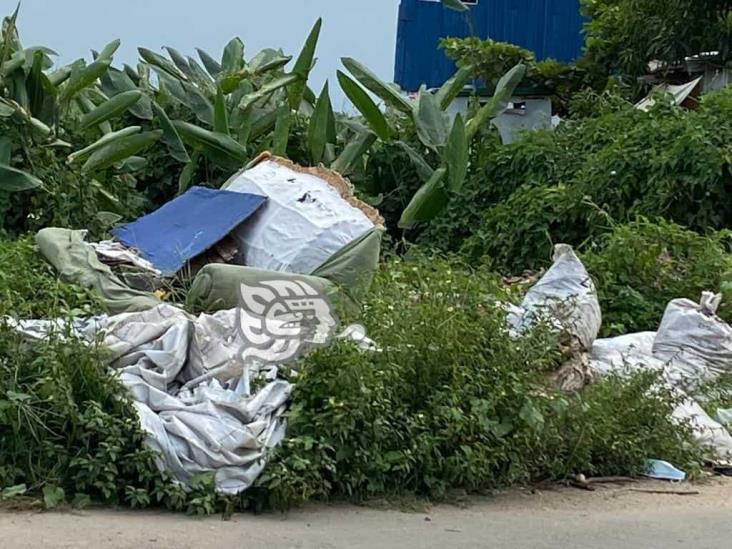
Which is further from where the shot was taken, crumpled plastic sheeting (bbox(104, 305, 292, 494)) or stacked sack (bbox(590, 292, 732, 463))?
stacked sack (bbox(590, 292, 732, 463))

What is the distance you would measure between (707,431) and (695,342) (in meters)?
1.18

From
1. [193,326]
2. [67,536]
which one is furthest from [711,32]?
[67,536]

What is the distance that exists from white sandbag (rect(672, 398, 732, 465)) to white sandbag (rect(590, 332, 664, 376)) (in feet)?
0.93

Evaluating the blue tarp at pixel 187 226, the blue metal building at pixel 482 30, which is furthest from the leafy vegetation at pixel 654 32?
the blue tarp at pixel 187 226

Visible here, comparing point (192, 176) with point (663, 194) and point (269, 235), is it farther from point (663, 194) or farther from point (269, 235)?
point (663, 194)

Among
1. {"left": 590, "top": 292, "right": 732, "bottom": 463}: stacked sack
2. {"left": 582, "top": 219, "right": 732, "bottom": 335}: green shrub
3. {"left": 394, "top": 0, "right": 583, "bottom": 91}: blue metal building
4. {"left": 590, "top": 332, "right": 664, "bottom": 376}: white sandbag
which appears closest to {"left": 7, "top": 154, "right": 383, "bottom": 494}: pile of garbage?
{"left": 590, "top": 332, "right": 664, "bottom": 376}: white sandbag

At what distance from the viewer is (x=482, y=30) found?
2122 cm

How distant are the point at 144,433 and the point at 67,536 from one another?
575mm

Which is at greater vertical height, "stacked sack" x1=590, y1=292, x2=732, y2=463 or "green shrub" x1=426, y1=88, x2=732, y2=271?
"green shrub" x1=426, y1=88, x2=732, y2=271

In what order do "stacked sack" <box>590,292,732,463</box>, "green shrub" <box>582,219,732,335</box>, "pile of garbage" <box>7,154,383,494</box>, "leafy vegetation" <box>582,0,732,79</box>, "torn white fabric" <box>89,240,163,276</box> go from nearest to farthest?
"pile of garbage" <box>7,154,383,494</box>, "stacked sack" <box>590,292,732,463</box>, "torn white fabric" <box>89,240,163,276</box>, "green shrub" <box>582,219,732,335</box>, "leafy vegetation" <box>582,0,732,79</box>

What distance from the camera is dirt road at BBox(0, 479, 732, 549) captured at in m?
3.97

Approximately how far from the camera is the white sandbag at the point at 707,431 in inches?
215

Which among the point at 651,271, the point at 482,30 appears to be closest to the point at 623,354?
the point at 651,271

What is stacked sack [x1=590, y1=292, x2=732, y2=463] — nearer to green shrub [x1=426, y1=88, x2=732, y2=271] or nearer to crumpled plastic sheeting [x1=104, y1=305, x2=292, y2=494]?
crumpled plastic sheeting [x1=104, y1=305, x2=292, y2=494]
